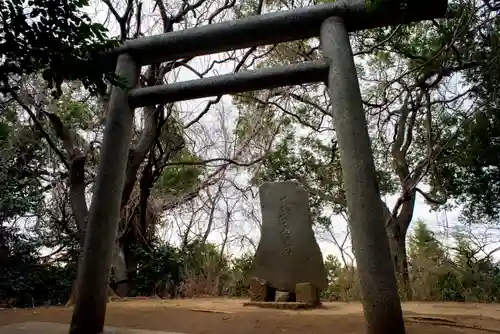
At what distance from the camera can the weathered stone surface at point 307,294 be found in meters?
4.19

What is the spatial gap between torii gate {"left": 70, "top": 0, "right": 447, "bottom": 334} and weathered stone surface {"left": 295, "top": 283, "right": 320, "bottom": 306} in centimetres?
220

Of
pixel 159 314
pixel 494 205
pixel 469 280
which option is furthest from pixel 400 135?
pixel 159 314

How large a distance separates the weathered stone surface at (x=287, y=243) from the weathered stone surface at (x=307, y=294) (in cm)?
11

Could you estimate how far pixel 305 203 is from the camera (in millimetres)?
4809

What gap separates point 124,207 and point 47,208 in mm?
1289

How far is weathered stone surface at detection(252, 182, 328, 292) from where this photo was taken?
14.6 ft

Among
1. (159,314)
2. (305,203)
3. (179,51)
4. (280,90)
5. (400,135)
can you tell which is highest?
(280,90)

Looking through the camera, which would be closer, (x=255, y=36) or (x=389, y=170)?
(x=255, y=36)

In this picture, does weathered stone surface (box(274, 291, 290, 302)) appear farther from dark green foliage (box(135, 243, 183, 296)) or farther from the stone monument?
dark green foliage (box(135, 243, 183, 296))

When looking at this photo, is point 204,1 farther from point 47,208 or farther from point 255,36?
point 47,208

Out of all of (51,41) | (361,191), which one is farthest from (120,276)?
(51,41)

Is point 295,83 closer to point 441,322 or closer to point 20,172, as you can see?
point 441,322

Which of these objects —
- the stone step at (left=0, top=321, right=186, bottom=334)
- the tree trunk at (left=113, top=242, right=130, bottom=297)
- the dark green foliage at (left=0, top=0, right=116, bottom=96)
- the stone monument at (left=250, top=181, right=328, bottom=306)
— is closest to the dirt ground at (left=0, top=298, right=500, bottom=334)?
the stone step at (left=0, top=321, right=186, bottom=334)

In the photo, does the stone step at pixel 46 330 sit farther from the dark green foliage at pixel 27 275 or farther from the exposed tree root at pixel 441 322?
the dark green foliage at pixel 27 275
